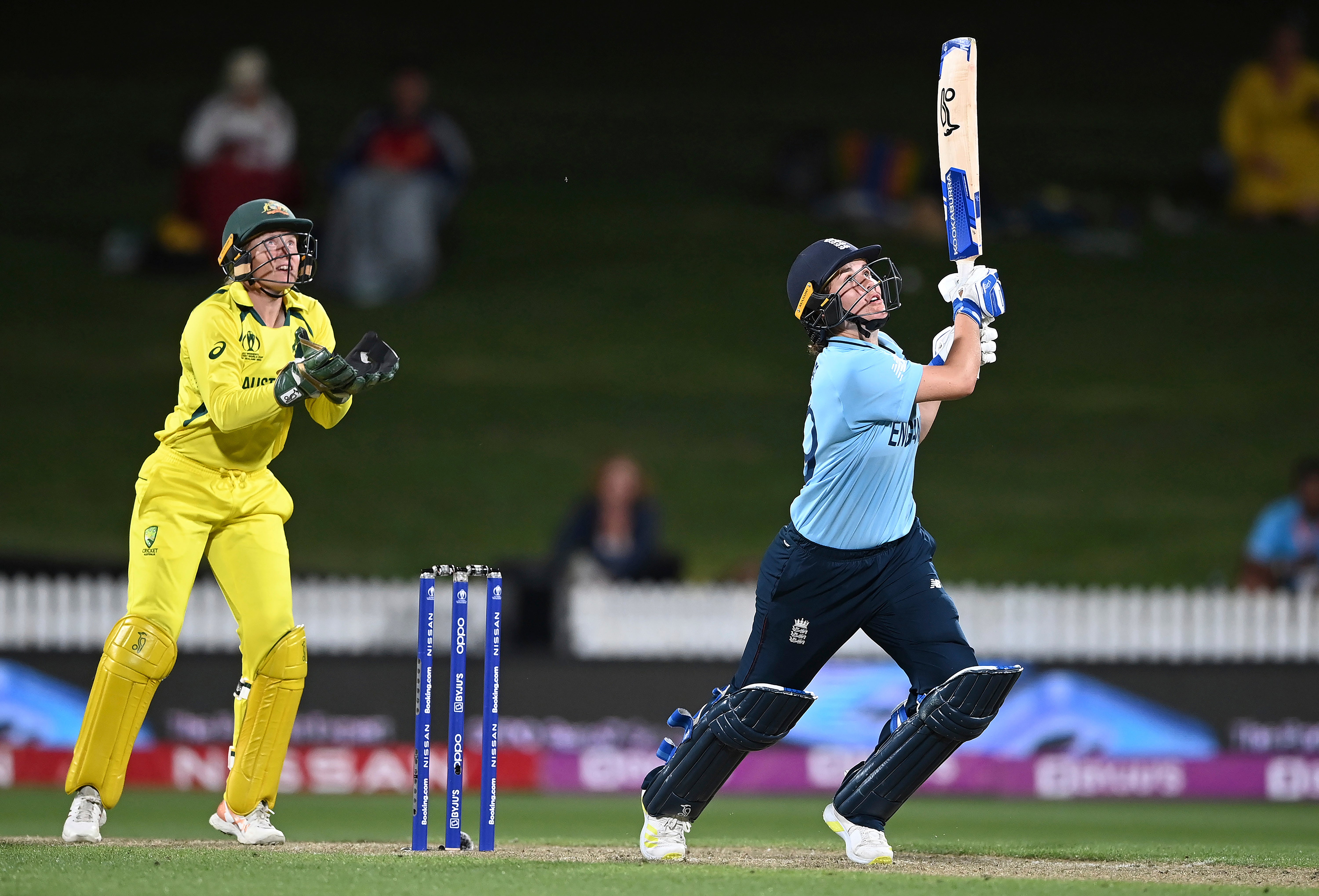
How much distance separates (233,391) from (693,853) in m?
2.00

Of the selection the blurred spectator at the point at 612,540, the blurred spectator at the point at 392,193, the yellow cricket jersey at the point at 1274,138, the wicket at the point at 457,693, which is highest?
the yellow cricket jersey at the point at 1274,138

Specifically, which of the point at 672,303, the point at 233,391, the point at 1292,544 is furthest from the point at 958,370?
the point at 672,303

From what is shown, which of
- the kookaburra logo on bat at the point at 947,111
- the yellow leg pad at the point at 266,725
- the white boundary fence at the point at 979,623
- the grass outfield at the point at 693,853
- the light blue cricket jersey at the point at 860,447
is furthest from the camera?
the white boundary fence at the point at 979,623

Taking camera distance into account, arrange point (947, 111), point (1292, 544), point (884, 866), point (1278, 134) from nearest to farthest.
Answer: point (884, 866)
point (947, 111)
point (1292, 544)
point (1278, 134)

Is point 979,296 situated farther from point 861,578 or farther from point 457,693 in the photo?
point 457,693

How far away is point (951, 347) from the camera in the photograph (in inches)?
208

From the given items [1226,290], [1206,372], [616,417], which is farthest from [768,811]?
[1226,290]

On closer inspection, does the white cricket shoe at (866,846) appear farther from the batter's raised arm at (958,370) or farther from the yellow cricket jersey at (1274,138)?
the yellow cricket jersey at (1274,138)

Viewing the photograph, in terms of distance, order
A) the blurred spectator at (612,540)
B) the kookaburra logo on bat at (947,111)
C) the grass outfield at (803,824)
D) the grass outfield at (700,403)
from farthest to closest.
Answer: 1. the grass outfield at (700,403)
2. the blurred spectator at (612,540)
3. the grass outfield at (803,824)
4. the kookaburra logo on bat at (947,111)

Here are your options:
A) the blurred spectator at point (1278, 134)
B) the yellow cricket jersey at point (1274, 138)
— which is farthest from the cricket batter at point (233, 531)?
the yellow cricket jersey at point (1274, 138)

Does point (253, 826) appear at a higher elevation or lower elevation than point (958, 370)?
lower

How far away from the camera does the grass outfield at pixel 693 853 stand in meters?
4.79

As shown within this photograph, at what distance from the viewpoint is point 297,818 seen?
7.90m

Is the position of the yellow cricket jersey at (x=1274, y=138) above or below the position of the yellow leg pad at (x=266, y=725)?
above
